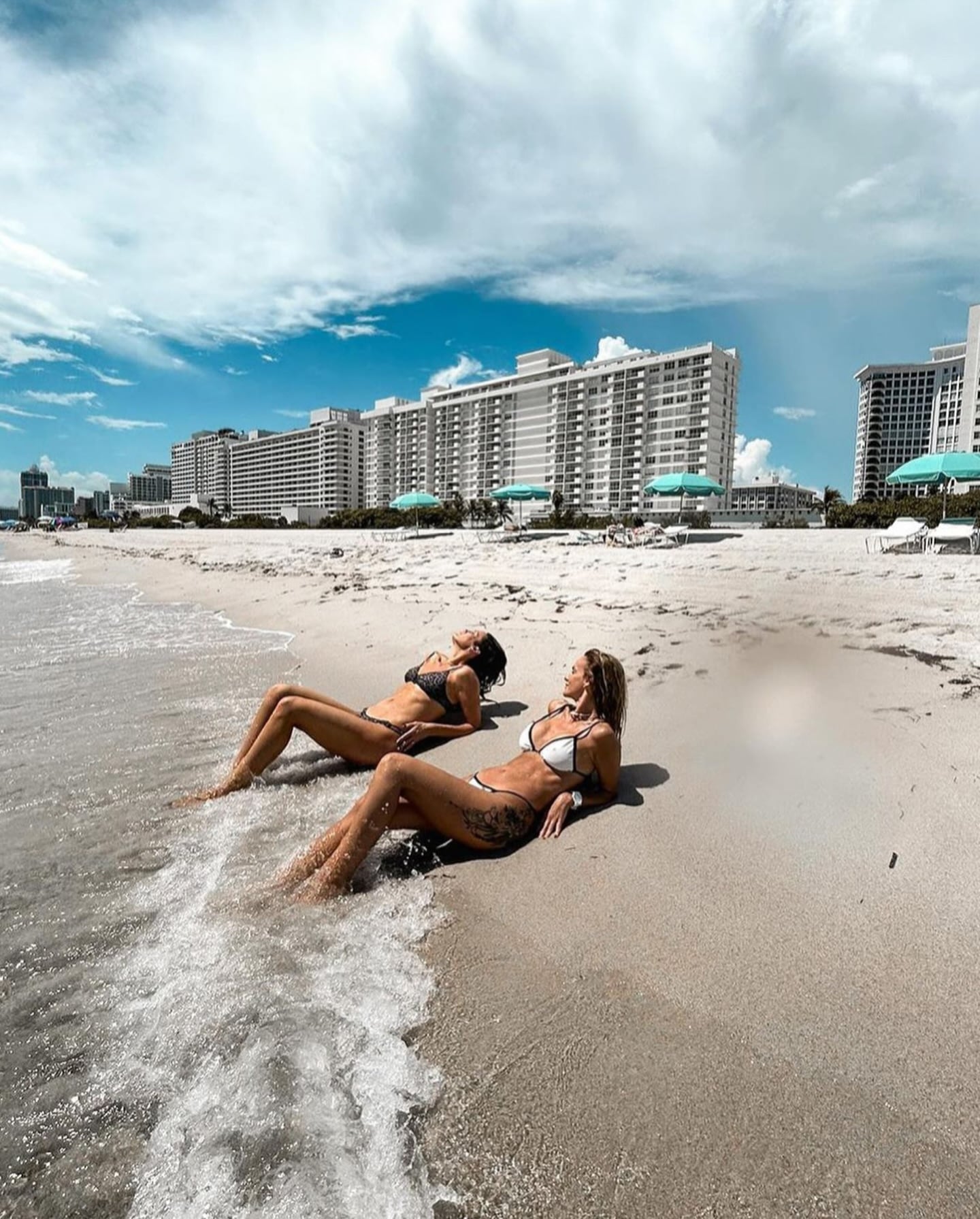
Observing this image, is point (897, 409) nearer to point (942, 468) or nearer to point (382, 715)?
point (942, 468)

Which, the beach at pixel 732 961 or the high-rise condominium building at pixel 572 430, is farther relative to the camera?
the high-rise condominium building at pixel 572 430

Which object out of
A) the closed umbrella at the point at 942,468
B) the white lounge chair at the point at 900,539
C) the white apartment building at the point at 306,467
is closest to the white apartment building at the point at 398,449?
the white apartment building at the point at 306,467

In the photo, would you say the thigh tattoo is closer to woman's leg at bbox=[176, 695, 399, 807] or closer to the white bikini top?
the white bikini top

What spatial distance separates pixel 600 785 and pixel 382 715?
1852 mm

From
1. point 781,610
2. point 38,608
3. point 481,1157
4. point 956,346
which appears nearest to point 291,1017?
point 481,1157

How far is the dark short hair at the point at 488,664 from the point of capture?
15.6 feet

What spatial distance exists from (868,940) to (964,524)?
50.8 ft

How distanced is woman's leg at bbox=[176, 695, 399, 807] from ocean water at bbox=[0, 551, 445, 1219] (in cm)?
15

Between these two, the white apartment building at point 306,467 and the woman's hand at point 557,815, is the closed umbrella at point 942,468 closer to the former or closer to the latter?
the woman's hand at point 557,815

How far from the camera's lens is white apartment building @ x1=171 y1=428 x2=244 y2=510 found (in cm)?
17838

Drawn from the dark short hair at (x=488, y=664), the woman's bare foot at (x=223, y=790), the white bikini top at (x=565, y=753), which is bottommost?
the woman's bare foot at (x=223, y=790)

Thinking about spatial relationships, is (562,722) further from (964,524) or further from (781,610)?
(964,524)

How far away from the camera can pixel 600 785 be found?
3459 millimetres

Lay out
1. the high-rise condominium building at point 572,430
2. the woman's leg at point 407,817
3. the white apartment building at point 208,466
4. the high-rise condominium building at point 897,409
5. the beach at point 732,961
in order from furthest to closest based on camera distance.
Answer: the white apartment building at point 208,466 < the high-rise condominium building at point 897,409 < the high-rise condominium building at point 572,430 < the woman's leg at point 407,817 < the beach at point 732,961
